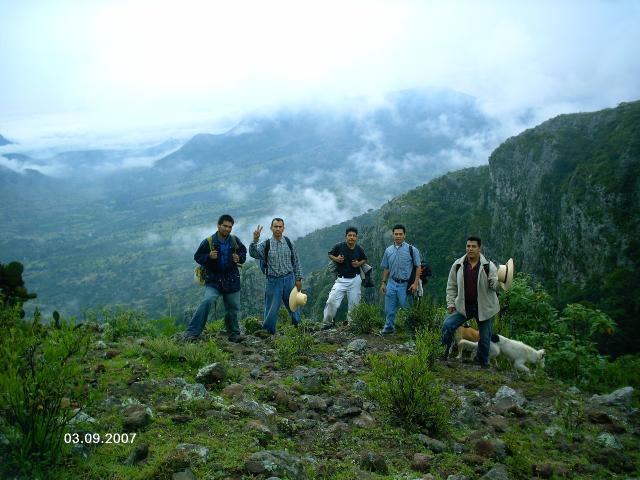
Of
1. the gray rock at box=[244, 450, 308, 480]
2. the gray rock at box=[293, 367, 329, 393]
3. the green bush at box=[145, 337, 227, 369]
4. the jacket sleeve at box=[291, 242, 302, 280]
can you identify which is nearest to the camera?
the gray rock at box=[244, 450, 308, 480]

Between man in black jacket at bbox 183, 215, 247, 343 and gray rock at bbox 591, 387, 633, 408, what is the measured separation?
6.01 metres

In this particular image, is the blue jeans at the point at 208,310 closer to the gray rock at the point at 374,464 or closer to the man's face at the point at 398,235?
the man's face at the point at 398,235

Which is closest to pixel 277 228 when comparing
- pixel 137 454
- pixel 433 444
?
pixel 433 444

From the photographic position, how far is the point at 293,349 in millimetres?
7305

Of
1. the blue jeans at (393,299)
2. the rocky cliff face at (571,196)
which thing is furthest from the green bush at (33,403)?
the rocky cliff face at (571,196)

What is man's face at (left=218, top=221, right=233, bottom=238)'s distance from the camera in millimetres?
8570

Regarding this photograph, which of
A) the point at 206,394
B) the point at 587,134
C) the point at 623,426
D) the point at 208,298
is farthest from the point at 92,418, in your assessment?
the point at 587,134

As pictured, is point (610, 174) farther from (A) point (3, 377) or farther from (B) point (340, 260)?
(A) point (3, 377)

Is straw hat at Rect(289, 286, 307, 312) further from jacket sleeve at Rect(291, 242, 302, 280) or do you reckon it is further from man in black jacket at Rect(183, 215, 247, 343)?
man in black jacket at Rect(183, 215, 247, 343)

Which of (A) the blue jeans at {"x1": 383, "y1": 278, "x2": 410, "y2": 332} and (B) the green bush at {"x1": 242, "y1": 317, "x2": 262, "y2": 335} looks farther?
(B) the green bush at {"x1": 242, "y1": 317, "x2": 262, "y2": 335}

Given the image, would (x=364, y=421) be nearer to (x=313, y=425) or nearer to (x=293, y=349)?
(x=313, y=425)

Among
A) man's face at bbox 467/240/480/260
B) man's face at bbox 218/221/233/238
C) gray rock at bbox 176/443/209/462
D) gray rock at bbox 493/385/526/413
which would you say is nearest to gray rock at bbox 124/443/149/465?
gray rock at bbox 176/443/209/462

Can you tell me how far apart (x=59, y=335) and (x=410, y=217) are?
108m

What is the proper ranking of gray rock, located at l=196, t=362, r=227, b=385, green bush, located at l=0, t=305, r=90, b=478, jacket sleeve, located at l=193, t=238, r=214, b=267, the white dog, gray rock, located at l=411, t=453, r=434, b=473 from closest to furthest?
green bush, located at l=0, t=305, r=90, b=478
gray rock, located at l=411, t=453, r=434, b=473
gray rock, located at l=196, t=362, r=227, b=385
the white dog
jacket sleeve, located at l=193, t=238, r=214, b=267
